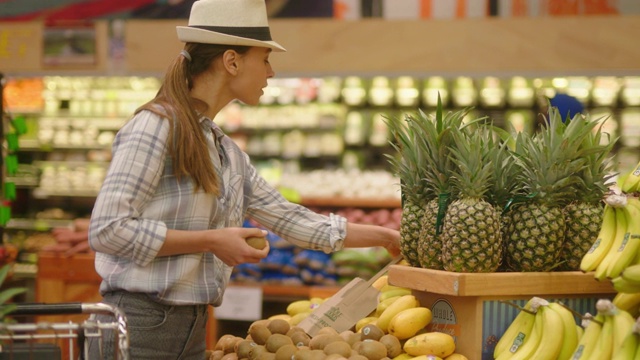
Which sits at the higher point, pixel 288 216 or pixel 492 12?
pixel 492 12

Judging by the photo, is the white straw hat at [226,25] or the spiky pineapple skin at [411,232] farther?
the spiky pineapple skin at [411,232]

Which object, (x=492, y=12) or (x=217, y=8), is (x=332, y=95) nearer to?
(x=492, y=12)

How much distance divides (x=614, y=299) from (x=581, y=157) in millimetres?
484

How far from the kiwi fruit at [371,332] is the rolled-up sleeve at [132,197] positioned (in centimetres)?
82

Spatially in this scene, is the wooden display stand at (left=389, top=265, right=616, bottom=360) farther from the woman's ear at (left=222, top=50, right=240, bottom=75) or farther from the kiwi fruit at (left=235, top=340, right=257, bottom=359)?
the woman's ear at (left=222, top=50, right=240, bottom=75)

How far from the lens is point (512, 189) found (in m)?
3.03

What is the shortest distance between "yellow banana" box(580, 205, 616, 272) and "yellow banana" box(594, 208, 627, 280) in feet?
0.05

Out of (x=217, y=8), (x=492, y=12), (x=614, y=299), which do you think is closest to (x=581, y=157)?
Result: (x=614, y=299)

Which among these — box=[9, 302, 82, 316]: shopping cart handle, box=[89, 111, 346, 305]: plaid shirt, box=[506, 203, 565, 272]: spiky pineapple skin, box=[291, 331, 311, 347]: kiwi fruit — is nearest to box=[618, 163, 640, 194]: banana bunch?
box=[506, 203, 565, 272]: spiky pineapple skin

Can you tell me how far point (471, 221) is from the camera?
2764 mm

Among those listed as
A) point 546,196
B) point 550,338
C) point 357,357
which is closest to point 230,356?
point 357,357

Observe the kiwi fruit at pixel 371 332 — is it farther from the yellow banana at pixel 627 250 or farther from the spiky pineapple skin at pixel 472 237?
the yellow banana at pixel 627 250

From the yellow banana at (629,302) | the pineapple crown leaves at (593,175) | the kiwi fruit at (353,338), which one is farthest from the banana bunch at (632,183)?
the kiwi fruit at (353,338)

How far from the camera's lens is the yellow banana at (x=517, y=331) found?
8.93 ft
